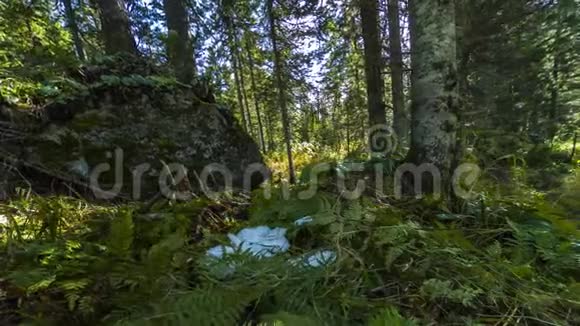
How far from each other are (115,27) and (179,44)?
2.88 ft

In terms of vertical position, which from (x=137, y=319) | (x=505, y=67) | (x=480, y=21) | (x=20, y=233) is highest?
(x=480, y=21)

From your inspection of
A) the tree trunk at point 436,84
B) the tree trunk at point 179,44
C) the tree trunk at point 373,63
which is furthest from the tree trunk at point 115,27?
the tree trunk at point 373,63

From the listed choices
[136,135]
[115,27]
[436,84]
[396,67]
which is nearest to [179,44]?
[115,27]

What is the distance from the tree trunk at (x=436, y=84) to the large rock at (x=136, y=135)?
6.32ft

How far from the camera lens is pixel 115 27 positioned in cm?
466

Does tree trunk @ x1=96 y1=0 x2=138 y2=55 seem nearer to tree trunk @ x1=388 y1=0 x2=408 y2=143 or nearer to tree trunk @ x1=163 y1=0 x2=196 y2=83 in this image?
tree trunk @ x1=163 y1=0 x2=196 y2=83

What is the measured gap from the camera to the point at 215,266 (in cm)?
146

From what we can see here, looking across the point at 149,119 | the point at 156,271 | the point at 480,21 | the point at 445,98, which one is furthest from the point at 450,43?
the point at 480,21

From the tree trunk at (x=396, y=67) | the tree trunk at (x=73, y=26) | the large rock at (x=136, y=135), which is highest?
the tree trunk at (x=73, y=26)

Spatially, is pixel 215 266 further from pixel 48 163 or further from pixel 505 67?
pixel 505 67

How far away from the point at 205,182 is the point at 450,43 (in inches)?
96.0

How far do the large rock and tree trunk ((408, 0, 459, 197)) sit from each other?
1.93 m

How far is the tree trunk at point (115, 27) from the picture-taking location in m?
4.61

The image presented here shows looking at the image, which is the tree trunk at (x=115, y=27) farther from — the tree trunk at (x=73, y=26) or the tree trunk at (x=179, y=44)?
the tree trunk at (x=73, y=26)
